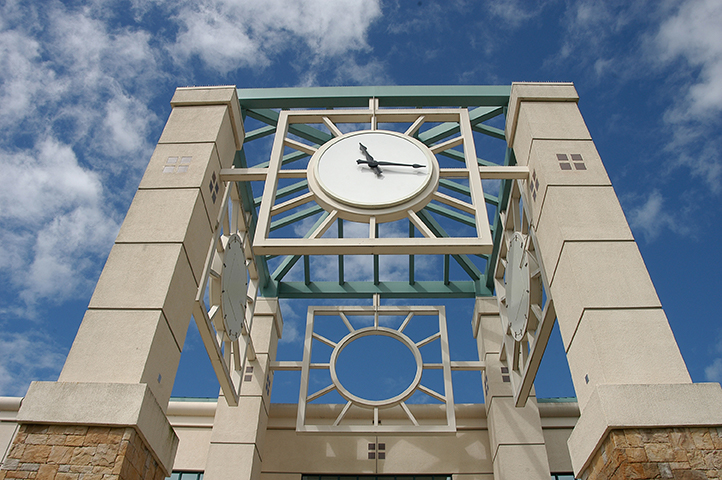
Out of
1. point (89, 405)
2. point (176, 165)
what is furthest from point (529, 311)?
point (89, 405)

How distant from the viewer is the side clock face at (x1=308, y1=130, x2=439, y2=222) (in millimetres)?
8336

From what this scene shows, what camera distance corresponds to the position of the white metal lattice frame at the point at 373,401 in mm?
10914

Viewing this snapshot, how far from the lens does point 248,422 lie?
11289 mm

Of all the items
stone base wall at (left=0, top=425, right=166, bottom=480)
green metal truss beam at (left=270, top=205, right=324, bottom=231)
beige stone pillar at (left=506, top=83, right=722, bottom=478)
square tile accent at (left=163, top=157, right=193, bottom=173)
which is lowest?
stone base wall at (left=0, top=425, right=166, bottom=480)

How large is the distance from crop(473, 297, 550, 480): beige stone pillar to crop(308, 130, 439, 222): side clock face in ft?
17.0

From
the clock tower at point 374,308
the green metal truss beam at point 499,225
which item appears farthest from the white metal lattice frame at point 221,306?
the green metal truss beam at point 499,225

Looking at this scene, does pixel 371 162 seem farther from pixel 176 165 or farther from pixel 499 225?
pixel 499 225

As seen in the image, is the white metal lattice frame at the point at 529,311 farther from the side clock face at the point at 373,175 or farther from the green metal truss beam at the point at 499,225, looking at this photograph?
the side clock face at the point at 373,175

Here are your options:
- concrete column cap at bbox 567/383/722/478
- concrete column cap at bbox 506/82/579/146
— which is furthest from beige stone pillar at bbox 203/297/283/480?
concrete column cap at bbox 567/383/722/478

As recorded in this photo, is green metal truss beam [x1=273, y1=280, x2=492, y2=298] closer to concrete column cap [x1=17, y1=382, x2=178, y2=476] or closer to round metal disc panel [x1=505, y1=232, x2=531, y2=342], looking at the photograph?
round metal disc panel [x1=505, y1=232, x2=531, y2=342]

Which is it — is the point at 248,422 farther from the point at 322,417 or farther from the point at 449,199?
the point at 449,199

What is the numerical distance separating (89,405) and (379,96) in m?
6.70

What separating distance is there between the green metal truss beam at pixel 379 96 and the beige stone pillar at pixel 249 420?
505 centimetres

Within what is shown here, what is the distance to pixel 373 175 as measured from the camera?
882cm
